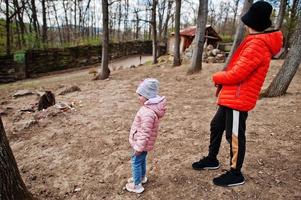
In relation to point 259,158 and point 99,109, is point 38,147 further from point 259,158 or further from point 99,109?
point 259,158

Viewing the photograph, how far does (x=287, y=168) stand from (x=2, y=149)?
317cm

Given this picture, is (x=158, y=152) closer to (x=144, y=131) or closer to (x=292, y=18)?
(x=144, y=131)

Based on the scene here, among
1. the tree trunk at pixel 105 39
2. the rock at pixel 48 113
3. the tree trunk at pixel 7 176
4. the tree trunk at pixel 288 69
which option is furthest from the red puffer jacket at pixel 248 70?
the tree trunk at pixel 105 39

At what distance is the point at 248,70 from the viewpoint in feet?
8.50

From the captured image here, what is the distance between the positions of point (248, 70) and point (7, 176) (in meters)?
2.40

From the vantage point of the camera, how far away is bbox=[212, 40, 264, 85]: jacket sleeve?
2564 mm

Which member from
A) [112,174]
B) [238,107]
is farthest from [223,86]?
[112,174]

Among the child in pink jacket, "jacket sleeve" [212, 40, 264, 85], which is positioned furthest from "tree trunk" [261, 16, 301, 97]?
the child in pink jacket

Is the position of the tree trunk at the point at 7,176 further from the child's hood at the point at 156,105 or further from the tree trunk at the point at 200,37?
the tree trunk at the point at 200,37

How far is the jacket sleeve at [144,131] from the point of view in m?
2.74

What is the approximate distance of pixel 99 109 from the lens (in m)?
6.80

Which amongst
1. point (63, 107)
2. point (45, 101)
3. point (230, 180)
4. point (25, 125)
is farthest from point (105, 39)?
point (230, 180)

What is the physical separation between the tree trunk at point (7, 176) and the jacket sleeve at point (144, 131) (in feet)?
3.85

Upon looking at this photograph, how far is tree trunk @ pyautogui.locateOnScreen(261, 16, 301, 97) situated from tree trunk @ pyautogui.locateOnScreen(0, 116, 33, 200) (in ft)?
18.7
